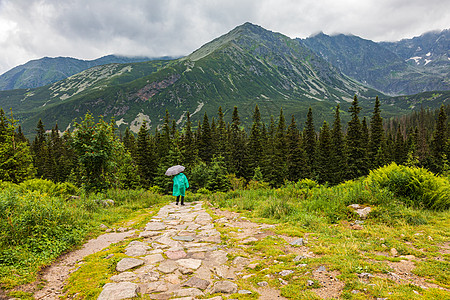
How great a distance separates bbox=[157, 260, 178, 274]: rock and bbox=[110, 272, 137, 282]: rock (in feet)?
1.92

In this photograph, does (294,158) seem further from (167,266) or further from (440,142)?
(167,266)

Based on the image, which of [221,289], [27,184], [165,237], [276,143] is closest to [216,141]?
[276,143]

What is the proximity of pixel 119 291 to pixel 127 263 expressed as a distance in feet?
4.22

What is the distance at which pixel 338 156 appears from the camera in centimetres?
4441

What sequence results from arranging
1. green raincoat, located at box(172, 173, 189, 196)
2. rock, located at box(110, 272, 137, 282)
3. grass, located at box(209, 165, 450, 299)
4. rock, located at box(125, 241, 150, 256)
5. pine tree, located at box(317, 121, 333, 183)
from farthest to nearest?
pine tree, located at box(317, 121, 333, 183)
green raincoat, located at box(172, 173, 189, 196)
rock, located at box(125, 241, 150, 256)
rock, located at box(110, 272, 137, 282)
grass, located at box(209, 165, 450, 299)

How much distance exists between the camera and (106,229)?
26.9ft

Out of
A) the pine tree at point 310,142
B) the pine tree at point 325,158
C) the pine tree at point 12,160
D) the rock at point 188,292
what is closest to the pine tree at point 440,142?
the pine tree at point 325,158

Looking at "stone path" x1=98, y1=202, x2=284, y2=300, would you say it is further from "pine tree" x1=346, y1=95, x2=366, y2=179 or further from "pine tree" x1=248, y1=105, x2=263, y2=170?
"pine tree" x1=346, y1=95, x2=366, y2=179

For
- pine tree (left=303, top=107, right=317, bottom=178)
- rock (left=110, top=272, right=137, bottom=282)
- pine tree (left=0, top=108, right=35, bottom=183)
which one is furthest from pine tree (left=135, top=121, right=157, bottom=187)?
rock (left=110, top=272, right=137, bottom=282)

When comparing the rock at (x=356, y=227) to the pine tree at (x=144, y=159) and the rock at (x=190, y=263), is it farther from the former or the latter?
the pine tree at (x=144, y=159)

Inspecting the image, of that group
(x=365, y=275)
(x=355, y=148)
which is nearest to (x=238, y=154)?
(x=355, y=148)

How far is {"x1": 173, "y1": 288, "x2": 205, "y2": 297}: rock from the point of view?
3783mm

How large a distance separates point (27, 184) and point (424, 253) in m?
16.0

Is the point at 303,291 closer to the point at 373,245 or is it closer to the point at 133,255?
the point at 373,245
